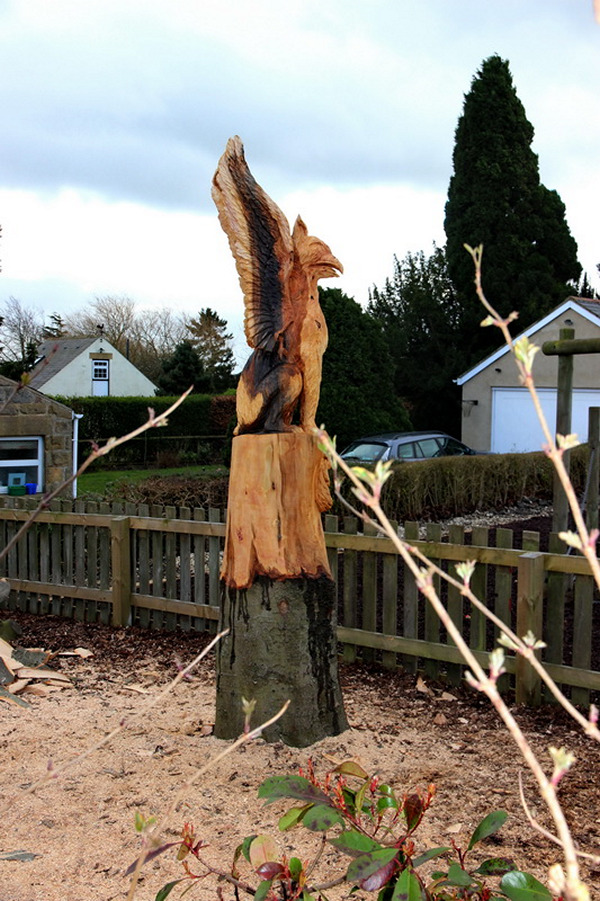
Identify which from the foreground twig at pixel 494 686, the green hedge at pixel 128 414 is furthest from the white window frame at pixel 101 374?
the foreground twig at pixel 494 686

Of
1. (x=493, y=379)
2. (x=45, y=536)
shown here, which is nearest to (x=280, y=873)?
(x=45, y=536)

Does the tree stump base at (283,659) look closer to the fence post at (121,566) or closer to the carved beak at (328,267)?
the carved beak at (328,267)

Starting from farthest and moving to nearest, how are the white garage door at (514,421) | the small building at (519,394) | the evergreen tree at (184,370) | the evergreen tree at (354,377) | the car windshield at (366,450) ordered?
1. the evergreen tree at (184,370)
2. the white garage door at (514,421)
3. the small building at (519,394)
4. the evergreen tree at (354,377)
5. the car windshield at (366,450)

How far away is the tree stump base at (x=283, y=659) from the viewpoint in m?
3.98

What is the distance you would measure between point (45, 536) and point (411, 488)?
19.1 ft

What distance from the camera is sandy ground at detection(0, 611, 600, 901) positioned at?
9.74ft

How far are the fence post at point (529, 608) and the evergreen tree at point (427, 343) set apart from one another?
64.6 ft

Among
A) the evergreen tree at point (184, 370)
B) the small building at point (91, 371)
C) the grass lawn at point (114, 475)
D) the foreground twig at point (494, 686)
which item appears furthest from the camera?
the small building at point (91, 371)

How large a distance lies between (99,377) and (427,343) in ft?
57.0

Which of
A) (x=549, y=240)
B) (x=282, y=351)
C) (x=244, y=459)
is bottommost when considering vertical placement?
(x=244, y=459)

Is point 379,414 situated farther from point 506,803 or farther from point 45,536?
point 506,803

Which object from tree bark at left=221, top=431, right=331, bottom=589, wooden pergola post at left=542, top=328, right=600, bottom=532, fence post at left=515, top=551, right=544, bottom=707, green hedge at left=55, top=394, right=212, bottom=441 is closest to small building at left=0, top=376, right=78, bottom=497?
wooden pergola post at left=542, top=328, right=600, bottom=532

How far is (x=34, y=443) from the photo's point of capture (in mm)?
11555

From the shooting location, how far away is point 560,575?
4613mm
